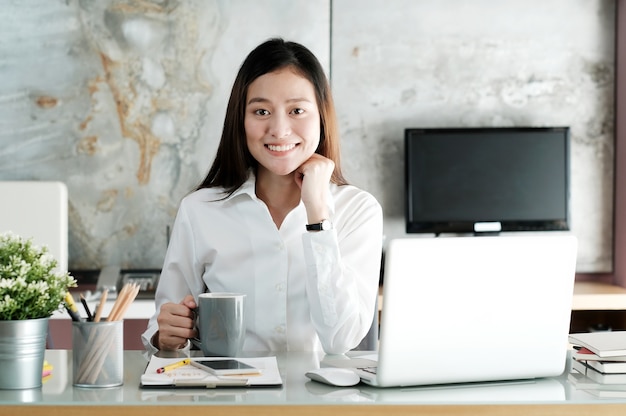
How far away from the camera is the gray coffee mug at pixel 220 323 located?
152cm

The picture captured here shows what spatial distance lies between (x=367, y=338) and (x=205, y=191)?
0.52 m

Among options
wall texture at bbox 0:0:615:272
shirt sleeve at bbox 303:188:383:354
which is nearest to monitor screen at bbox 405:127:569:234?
wall texture at bbox 0:0:615:272

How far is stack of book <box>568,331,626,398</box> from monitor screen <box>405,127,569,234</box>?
2350mm

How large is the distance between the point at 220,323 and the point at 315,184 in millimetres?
460

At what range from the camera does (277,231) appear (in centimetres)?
192

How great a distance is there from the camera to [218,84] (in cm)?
383

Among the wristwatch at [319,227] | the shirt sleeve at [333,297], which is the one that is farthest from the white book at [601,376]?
the wristwatch at [319,227]

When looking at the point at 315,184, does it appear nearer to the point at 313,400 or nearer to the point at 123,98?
the point at 313,400

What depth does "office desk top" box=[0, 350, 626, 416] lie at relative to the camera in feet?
3.84

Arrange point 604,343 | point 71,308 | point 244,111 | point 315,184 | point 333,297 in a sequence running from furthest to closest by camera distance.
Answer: point 244,111 < point 315,184 < point 333,297 < point 604,343 < point 71,308

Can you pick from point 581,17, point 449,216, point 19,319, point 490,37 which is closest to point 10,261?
point 19,319

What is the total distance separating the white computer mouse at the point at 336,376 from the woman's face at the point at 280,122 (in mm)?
661

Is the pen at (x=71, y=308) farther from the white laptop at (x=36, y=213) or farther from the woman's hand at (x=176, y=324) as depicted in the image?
the white laptop at (x=36, y=213)

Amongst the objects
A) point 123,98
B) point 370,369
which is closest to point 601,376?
point 370,369
